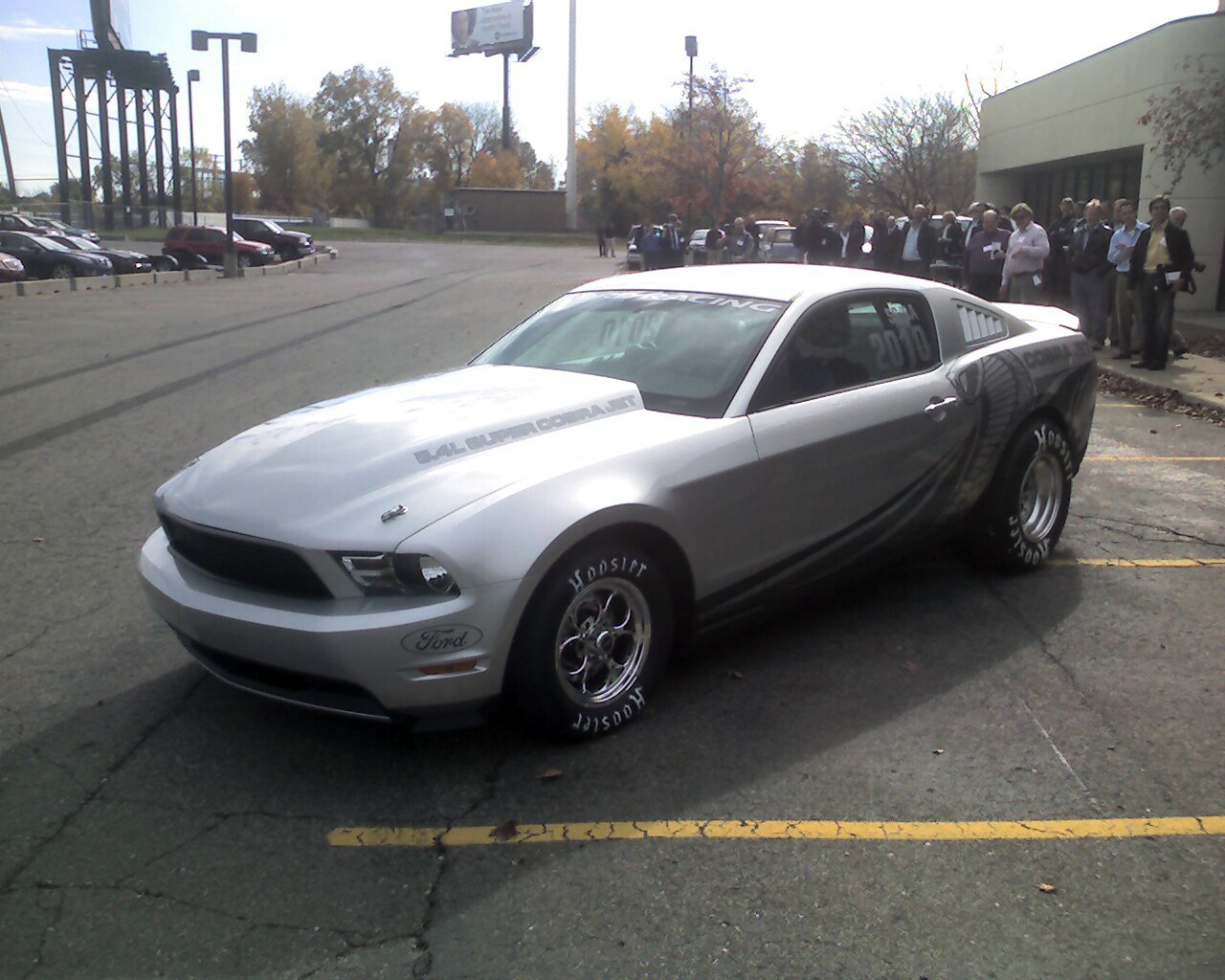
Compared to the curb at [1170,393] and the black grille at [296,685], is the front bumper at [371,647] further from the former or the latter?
the curb at [1170,393]

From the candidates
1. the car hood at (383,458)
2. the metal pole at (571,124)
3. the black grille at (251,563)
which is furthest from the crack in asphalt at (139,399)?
the metal pole at (571,124)

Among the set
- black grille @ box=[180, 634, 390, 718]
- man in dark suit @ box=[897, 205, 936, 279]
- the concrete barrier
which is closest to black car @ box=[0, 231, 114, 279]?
the concrete barrier

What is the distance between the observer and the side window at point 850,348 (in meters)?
4.74

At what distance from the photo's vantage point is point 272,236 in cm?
4522

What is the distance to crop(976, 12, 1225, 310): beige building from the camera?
1939 cm

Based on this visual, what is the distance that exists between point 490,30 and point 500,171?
1187 cm

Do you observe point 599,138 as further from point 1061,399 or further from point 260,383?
point 1061,399

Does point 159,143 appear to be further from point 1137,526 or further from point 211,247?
point 1137,526

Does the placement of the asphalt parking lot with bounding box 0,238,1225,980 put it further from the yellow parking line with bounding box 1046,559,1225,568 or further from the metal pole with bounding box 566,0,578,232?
the metal pole with bounding box 566,0,578,232

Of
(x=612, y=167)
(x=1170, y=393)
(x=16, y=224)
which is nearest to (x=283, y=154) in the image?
(x=612, y=167)

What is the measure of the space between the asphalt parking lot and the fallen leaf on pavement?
1cm

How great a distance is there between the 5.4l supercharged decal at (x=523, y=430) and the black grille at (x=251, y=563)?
1.83ft

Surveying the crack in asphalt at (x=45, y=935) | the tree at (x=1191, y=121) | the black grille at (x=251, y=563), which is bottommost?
the crack in asphalt at (x=45, y=935)

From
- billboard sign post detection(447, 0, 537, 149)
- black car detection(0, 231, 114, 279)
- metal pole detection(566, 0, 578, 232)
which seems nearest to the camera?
black car detection(0, 231, 114, 279)
